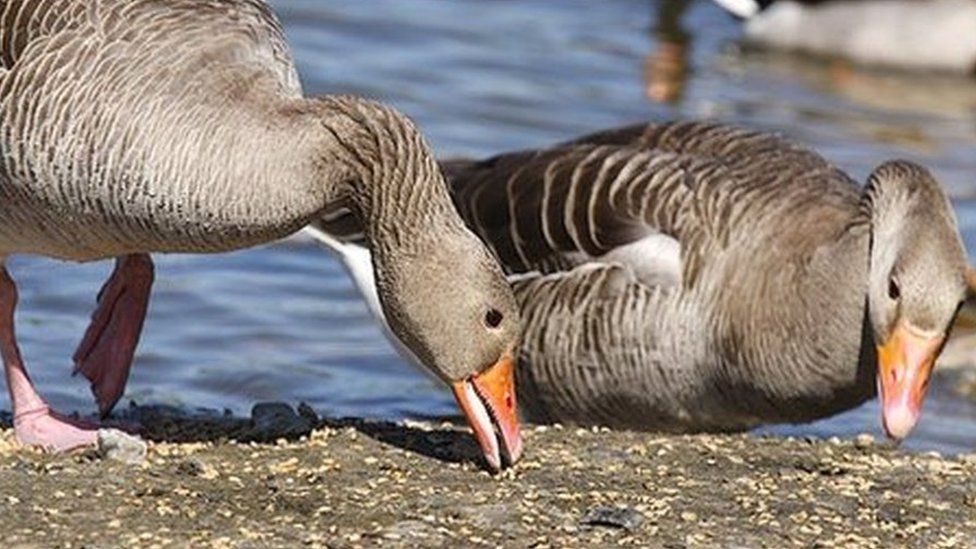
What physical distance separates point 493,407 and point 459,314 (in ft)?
1.15

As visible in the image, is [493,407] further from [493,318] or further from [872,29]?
[872,29]

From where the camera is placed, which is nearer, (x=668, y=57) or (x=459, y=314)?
(x=459, y=314)

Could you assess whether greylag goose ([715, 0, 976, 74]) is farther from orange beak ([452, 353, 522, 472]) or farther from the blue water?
orange beak ([452, 353, 522, 472])

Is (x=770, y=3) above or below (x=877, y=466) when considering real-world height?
below

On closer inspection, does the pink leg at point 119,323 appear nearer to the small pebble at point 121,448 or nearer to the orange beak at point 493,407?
the small pebble at point 121,448

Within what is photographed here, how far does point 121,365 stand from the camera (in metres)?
8.51

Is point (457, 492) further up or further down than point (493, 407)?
further down

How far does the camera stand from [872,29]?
2009 cm

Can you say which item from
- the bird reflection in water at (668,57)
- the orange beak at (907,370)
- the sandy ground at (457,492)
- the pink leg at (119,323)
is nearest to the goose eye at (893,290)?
the orange beak at (907,370)

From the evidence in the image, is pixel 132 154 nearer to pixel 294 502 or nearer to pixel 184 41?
pixel 184 41

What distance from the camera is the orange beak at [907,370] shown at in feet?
28.6

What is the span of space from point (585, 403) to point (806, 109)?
789 cm

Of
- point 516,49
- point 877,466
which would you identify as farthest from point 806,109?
point 877,466

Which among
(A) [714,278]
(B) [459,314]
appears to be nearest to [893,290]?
(A) [714,278]
